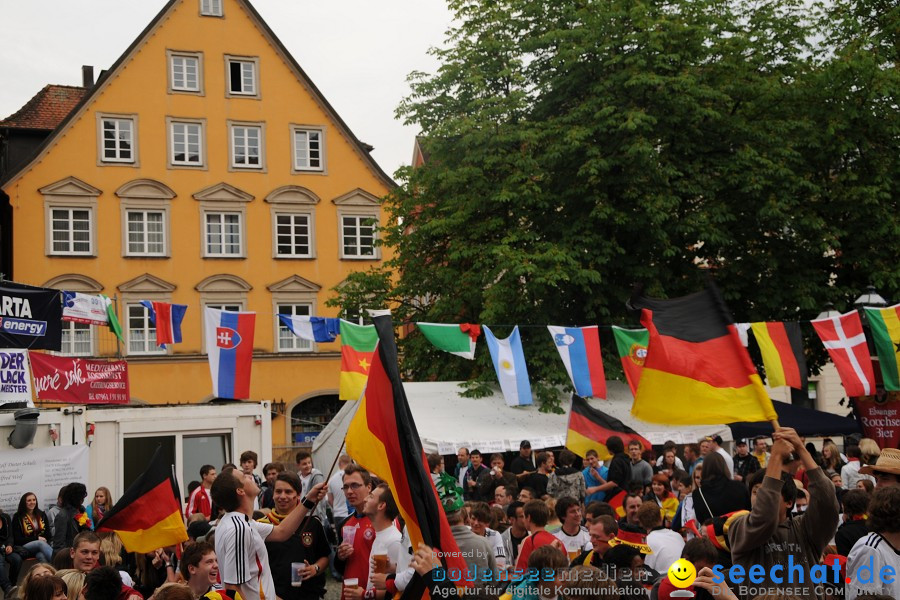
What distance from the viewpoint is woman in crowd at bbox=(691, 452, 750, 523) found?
8.34m

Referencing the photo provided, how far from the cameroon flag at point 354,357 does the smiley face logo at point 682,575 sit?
14470 mm

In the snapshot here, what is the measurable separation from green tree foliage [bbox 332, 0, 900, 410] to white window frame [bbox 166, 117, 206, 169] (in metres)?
13.7

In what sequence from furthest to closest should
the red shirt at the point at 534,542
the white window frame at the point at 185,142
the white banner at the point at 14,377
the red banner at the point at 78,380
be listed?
the white window frame at the point at 185,142 < the red banner at the point at 78,380 < the white banner at the point at 14,377 < the red shirt at the point at 534,542

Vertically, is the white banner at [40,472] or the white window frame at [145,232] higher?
the white window frame at [145,232]

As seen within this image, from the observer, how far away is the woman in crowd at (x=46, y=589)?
20.3 ft

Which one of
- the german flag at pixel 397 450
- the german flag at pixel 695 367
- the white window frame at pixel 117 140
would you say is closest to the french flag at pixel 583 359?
the german flag at pixel 695 367

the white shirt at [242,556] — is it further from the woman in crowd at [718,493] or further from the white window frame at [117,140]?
the white window frame at [117,140]

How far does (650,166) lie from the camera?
85.0 ft

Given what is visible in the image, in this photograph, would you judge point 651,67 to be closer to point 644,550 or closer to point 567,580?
point 644,550

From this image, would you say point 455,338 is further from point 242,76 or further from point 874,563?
point 242,76

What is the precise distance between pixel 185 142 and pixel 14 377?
78.6 ft

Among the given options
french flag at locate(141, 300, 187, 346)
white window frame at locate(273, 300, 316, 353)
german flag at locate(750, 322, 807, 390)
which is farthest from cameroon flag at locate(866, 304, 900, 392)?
white window frame at locate(273, 300, 316, 353)

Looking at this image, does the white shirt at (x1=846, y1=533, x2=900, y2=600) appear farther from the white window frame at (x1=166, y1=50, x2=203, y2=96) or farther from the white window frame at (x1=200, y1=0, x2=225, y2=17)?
the white window frame at (x1=200, y1=0, x2=225, y2=17)

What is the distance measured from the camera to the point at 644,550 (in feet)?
25.8
